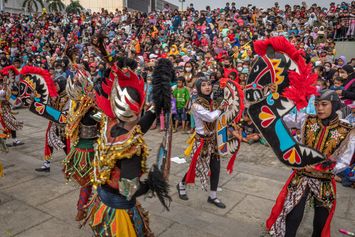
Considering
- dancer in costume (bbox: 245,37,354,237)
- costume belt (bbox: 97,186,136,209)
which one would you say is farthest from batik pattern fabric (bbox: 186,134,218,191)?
costume belt (bbox: 97,186,136,209)

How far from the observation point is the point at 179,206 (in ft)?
16.1

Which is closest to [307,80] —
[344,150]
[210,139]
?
[344,150]

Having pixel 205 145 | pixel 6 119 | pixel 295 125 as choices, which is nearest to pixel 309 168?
pixel 295 125

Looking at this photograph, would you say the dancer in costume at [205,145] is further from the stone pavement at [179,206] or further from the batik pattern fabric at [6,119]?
the batik pattern fabric at [6,119]

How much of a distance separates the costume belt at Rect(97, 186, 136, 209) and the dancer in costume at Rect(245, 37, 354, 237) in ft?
4.51

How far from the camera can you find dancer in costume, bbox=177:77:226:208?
472 centimetres

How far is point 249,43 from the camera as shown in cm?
1284

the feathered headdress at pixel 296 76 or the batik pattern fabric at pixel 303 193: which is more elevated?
the feathered headdress at pixel 296 76

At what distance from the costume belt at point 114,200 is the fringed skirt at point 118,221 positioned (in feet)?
0.08

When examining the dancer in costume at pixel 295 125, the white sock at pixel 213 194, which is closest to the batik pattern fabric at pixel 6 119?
the white sock at pixel 213 194

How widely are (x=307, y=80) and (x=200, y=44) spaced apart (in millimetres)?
13473

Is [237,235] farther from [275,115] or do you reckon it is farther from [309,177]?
[275,115]

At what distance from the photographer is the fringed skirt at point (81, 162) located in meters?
4.20

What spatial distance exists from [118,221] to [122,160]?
0.50 metres
